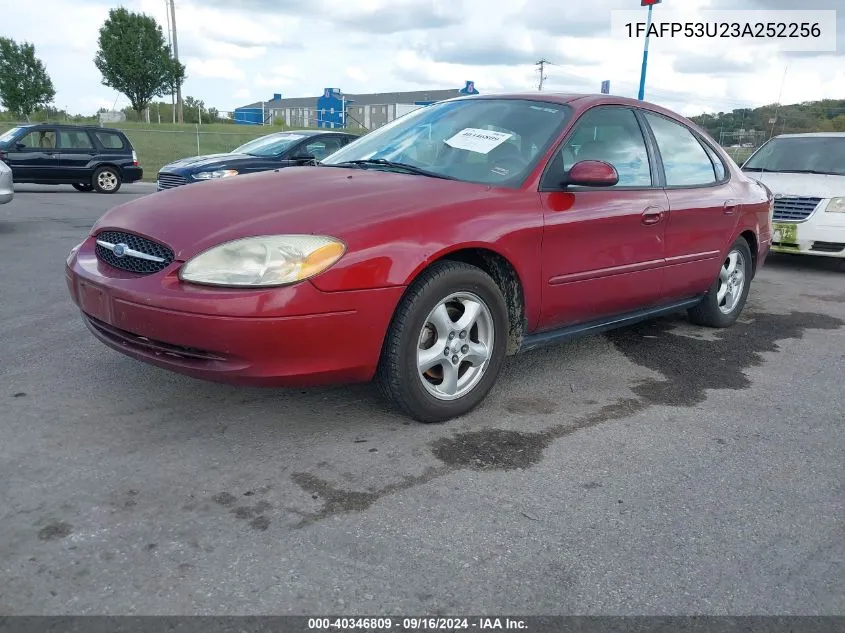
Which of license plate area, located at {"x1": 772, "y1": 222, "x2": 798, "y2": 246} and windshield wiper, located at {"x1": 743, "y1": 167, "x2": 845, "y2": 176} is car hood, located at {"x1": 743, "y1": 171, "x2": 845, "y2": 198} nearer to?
windshield wiper, located at {"x1": 743, "y1": 167, "x2": 845, "y2": 176}

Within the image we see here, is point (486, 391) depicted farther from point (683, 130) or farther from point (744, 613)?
point (683, 130)

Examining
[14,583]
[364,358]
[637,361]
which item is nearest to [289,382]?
[364,358]

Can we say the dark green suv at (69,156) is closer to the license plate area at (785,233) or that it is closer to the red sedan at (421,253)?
the red sedan at (421,253)

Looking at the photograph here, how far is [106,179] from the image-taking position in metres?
16.2

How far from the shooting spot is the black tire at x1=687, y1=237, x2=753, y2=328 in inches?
206

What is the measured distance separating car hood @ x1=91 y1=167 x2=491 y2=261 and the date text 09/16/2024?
148 centimetres

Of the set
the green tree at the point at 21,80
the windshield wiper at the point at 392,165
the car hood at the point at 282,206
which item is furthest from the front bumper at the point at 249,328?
the green tree at the point at 21,80

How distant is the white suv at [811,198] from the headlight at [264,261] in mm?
6699

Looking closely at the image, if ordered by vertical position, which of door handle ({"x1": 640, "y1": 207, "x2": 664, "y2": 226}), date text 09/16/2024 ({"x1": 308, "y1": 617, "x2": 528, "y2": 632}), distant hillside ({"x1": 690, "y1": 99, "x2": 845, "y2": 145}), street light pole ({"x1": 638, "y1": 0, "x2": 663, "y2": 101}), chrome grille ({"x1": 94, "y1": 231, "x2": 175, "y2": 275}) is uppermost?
street light pole ({"x1": 638, "y1": 0, "x2": 663, "y2": 101})

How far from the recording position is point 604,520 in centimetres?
259

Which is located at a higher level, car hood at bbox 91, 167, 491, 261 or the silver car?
car hood at bbox 91, 167, 491, 261

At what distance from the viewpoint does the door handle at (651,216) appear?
417 cm

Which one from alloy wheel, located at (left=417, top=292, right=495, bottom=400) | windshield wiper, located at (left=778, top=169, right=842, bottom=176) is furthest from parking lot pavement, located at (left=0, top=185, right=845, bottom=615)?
windshield wiper, located at (left=778, top=169, right=842, bottom=176)

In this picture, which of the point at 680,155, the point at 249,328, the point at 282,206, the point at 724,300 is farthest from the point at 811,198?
the point at 249,328
